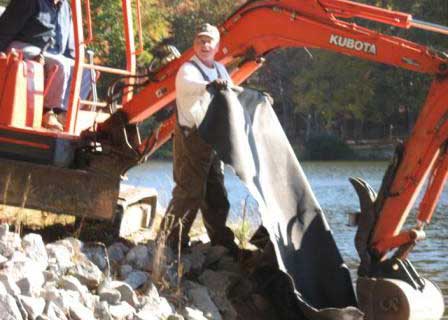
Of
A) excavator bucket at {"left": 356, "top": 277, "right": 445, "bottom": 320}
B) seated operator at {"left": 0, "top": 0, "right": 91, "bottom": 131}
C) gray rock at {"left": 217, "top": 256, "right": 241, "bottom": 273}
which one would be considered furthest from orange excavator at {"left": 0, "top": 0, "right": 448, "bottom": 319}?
gray rock at {"left": 217, "top": 256, "right": 241, "bottom": 273}

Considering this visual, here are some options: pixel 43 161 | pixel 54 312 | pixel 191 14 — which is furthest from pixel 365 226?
pixel 191 14

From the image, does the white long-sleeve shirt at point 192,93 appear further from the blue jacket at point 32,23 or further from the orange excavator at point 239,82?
the blue jacket at point 32,23

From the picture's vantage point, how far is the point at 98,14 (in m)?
37.8

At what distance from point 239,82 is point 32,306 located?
166 inches

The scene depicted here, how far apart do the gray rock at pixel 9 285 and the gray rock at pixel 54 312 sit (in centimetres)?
23

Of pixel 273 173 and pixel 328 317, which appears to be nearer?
pixel 328 317

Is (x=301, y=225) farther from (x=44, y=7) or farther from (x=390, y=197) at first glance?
(x=44, y=7)

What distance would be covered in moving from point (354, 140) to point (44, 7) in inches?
2068

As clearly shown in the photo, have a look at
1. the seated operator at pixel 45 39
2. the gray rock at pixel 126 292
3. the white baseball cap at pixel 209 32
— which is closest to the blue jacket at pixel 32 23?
the seated operator at pixel 45 39

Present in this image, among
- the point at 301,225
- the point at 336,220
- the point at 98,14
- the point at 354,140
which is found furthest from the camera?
the point at 354,140

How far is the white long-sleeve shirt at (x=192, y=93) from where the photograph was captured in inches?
369

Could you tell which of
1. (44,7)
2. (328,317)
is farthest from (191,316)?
(44,7)

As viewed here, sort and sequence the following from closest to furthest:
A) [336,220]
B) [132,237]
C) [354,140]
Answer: [132,237]
[336,220]
[354,140]

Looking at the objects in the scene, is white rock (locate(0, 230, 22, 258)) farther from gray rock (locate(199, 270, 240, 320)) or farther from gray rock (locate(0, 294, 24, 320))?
gray rock (locate(199, 270, 240, 320))
